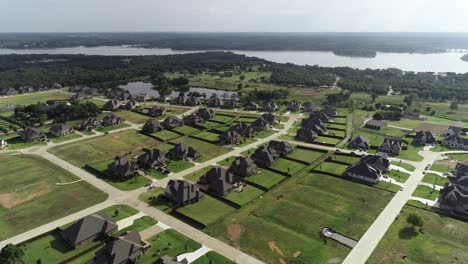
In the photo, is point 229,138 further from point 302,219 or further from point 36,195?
point 36,195

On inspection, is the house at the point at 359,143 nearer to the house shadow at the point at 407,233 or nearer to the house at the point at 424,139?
the house at the point at 424,139

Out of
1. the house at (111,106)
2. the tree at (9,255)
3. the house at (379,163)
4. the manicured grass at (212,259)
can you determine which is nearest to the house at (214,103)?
the house at (111,106)

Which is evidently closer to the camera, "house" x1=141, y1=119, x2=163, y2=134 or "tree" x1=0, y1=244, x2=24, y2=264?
"tree" x1=0, y1=244, x2=24, y2=264

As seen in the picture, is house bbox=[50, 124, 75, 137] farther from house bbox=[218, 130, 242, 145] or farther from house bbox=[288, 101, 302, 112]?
house bbox=[288, 101, 302, 112]

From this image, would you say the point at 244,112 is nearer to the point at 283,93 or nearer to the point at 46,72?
the point at 283,93

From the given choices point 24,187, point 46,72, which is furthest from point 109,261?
point 46,72

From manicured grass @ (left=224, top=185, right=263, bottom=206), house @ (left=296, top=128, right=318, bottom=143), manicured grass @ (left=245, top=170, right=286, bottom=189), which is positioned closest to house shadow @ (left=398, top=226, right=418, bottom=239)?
manicured grass @ (left=245, top=170, right=286, bottom=189)

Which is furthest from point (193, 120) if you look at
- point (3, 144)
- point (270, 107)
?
point (3, 144)
